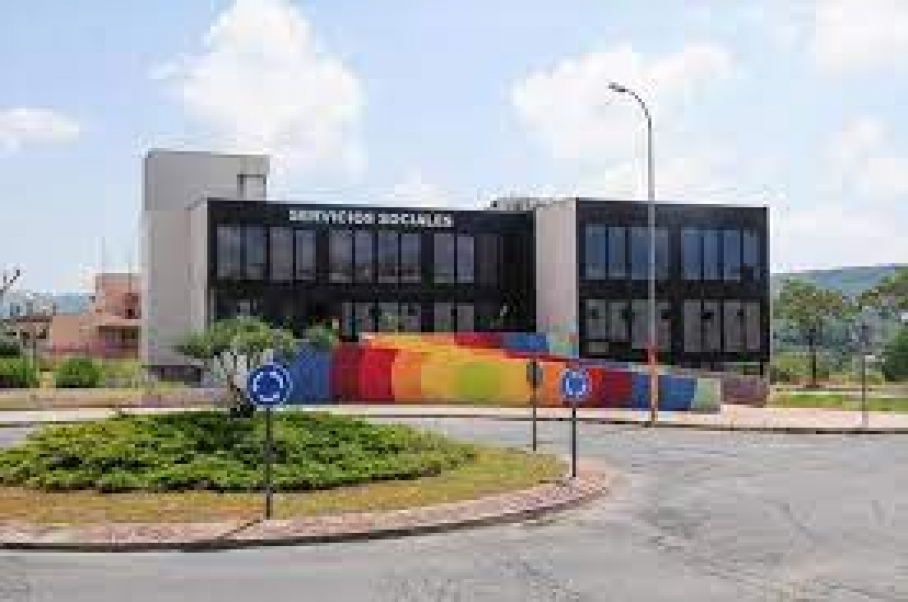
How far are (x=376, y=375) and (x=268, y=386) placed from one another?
32980mm

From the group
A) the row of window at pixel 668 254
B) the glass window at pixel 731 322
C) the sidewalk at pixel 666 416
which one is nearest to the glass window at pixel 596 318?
the row of window at pixel 668 254

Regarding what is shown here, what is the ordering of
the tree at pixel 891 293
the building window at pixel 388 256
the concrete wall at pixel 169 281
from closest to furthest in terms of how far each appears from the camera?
the building window at pixel 388 256 < the concrete wall at pixel 169 281 < the tree at pixel 891 293

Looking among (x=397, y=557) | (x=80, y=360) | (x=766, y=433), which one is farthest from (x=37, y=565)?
(x=80, y=360)

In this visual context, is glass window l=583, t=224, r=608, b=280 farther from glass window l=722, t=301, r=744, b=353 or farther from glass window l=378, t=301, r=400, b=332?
glass window l=378, t=301, r=400, b=332

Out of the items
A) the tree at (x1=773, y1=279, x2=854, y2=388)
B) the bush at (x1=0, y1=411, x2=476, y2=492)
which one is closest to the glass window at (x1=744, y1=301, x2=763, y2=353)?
the tree at (x1=773, y1=279, x2=854, y2=388)

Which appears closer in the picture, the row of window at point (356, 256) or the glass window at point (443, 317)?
the row of window at point (356, 256)

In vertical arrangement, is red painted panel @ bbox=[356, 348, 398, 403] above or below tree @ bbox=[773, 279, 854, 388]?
below

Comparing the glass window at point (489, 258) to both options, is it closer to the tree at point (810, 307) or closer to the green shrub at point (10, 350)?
the green shrub at point (10, 350)

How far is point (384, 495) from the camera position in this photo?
20500mm

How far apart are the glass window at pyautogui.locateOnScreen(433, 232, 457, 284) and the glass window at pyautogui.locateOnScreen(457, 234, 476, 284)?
40 cm

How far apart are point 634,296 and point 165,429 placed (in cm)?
4919

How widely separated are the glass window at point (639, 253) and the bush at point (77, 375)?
27937 mm

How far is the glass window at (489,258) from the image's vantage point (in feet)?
238

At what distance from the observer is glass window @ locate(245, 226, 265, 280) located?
67.7 meters
